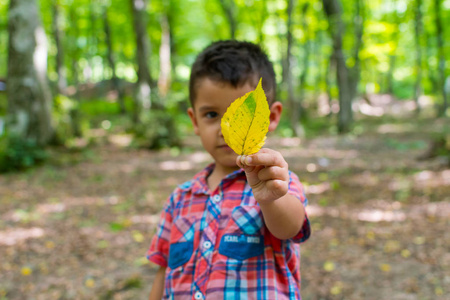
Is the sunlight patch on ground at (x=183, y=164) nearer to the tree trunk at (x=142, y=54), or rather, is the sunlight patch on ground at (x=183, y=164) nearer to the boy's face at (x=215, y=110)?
the tree trunk at (x=142, y=54)

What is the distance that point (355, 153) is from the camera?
10.1 m

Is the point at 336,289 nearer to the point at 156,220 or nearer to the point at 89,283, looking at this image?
the point at 89,283

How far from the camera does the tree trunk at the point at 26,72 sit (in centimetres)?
872

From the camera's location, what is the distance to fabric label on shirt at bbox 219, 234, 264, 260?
145cm

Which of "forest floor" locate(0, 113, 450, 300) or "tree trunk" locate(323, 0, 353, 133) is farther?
"tree trunk" locate(323, 0, 353, 133)

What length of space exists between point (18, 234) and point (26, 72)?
530cm

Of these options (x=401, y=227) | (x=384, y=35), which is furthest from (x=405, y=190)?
(x=384, y=35)

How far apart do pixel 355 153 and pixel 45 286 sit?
8565 millimetres

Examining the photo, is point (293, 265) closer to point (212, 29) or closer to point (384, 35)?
point (384, 35)

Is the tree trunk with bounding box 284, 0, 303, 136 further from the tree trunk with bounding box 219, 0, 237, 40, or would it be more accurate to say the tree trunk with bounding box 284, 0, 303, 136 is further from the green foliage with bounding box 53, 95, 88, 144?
the green foliage with bounding box 53, 95, 88, 144

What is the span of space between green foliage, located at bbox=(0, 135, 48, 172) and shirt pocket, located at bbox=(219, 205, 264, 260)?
8.39 meters

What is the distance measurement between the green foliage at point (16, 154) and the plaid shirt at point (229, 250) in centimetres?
812

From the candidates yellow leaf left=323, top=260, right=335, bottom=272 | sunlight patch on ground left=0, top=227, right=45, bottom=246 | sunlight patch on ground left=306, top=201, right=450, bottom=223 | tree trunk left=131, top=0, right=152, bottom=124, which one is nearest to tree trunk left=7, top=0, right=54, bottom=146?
sunlight patch on ground left=0, top=227, right=45, bottom=246

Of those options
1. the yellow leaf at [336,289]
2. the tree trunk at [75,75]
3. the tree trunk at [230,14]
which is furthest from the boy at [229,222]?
the tree trunk at [230,14]
